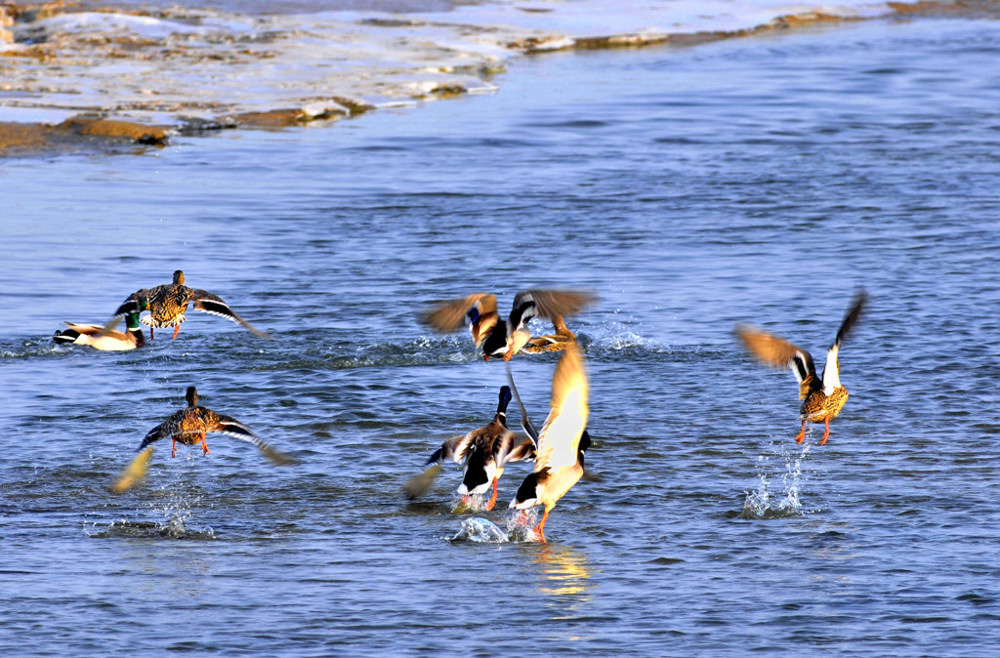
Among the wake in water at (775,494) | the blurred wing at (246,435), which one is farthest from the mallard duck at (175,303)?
the wake in water at (775,494)

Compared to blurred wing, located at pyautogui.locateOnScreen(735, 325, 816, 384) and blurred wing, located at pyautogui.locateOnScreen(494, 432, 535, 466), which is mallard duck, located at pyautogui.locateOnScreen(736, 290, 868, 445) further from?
blurred wing, located at pyautogui.locateOnScreen(494, 432, 535, 466)

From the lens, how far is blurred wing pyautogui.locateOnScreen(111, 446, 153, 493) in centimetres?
966

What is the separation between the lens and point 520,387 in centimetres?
1179

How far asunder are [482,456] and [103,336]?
4.14m

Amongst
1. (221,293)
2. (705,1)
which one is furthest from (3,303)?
(705,1)

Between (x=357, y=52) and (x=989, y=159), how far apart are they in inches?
460

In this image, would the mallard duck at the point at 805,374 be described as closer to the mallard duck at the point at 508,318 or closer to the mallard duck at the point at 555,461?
the mallard duck at the point at 508,318

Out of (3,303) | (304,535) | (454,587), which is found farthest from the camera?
(3,303)

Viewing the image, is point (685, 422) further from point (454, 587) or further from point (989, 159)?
point (989, 159)

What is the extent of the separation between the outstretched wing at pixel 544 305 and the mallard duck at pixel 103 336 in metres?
3.09

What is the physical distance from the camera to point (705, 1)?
36.9 metres

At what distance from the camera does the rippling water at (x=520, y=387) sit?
7.78 m

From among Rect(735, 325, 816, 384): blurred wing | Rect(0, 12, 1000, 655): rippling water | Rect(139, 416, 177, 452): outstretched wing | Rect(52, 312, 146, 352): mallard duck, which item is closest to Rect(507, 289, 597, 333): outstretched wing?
Rect(0, 12, 1000, 655): rippling water

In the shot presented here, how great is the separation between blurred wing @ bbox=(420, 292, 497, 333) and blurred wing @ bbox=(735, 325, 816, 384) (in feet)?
6.35
